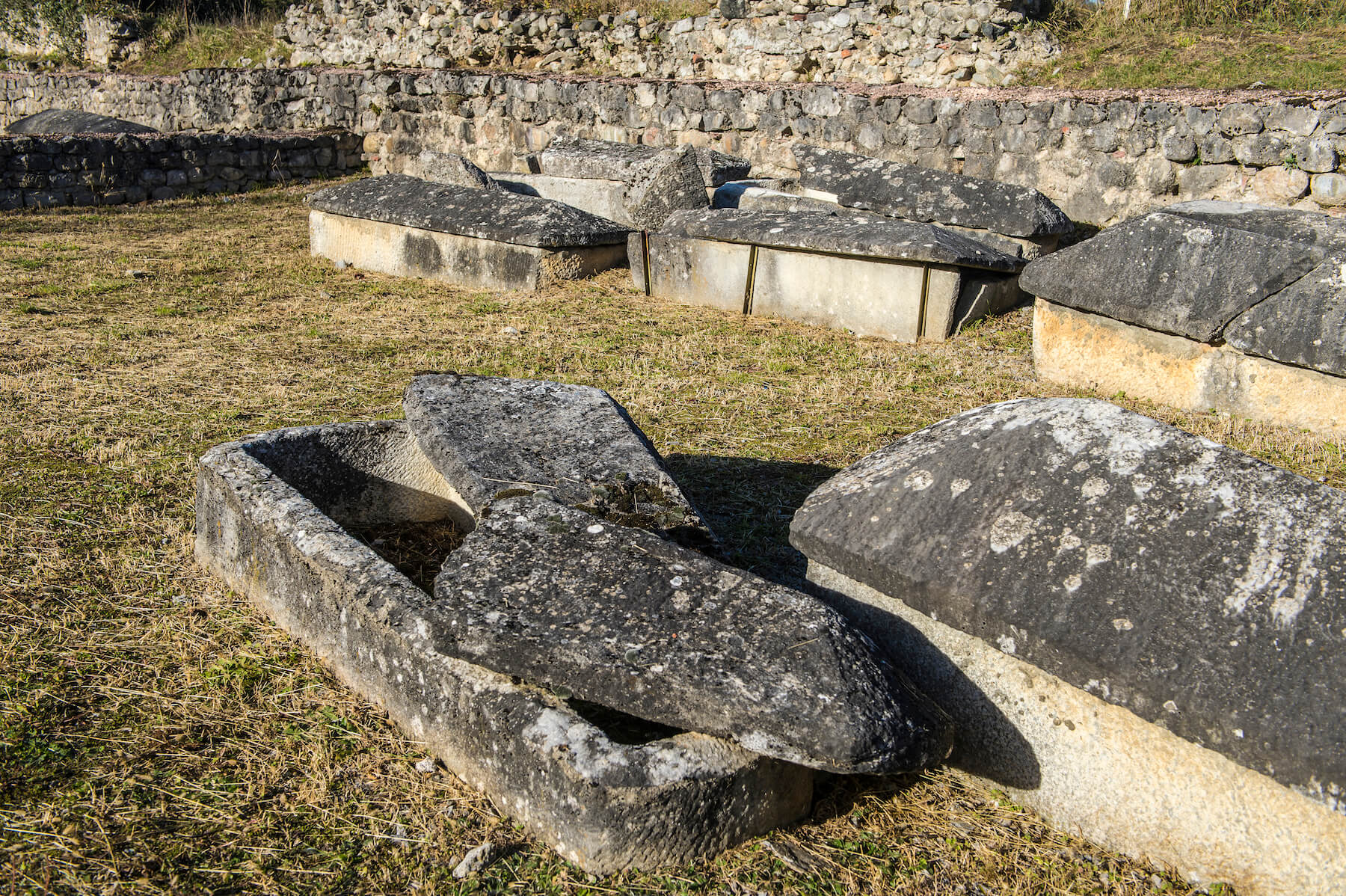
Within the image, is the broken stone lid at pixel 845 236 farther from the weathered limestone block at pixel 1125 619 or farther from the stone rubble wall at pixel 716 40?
the stone rubble wall at pixel 716 40

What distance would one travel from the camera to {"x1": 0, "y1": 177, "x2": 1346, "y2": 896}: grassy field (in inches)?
85.0

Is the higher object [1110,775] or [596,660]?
[596,660]

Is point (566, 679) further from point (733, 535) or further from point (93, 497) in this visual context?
point (93, 497)

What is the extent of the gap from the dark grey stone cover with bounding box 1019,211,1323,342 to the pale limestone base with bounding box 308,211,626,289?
12.8 feet

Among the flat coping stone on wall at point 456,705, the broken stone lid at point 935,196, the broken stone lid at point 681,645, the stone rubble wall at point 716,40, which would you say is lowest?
the flat coping stone on wall at point 456,705

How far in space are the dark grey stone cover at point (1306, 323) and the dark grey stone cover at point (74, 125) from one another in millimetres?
13160

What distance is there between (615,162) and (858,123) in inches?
110

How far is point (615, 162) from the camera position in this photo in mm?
9711

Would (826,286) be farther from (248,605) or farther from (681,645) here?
(681,645)

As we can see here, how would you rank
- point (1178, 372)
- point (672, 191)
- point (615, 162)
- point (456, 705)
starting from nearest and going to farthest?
point (456, 705), point (1178, 372), point (672, 191), point (615, 162)

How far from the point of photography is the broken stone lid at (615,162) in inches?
377

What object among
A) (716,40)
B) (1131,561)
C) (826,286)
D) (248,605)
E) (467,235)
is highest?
(716,40)

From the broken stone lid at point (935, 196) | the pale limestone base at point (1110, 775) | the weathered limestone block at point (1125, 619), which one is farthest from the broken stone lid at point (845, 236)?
the pale limestone base at point (1110, 775)

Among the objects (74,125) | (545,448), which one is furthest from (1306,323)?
(74,125)
